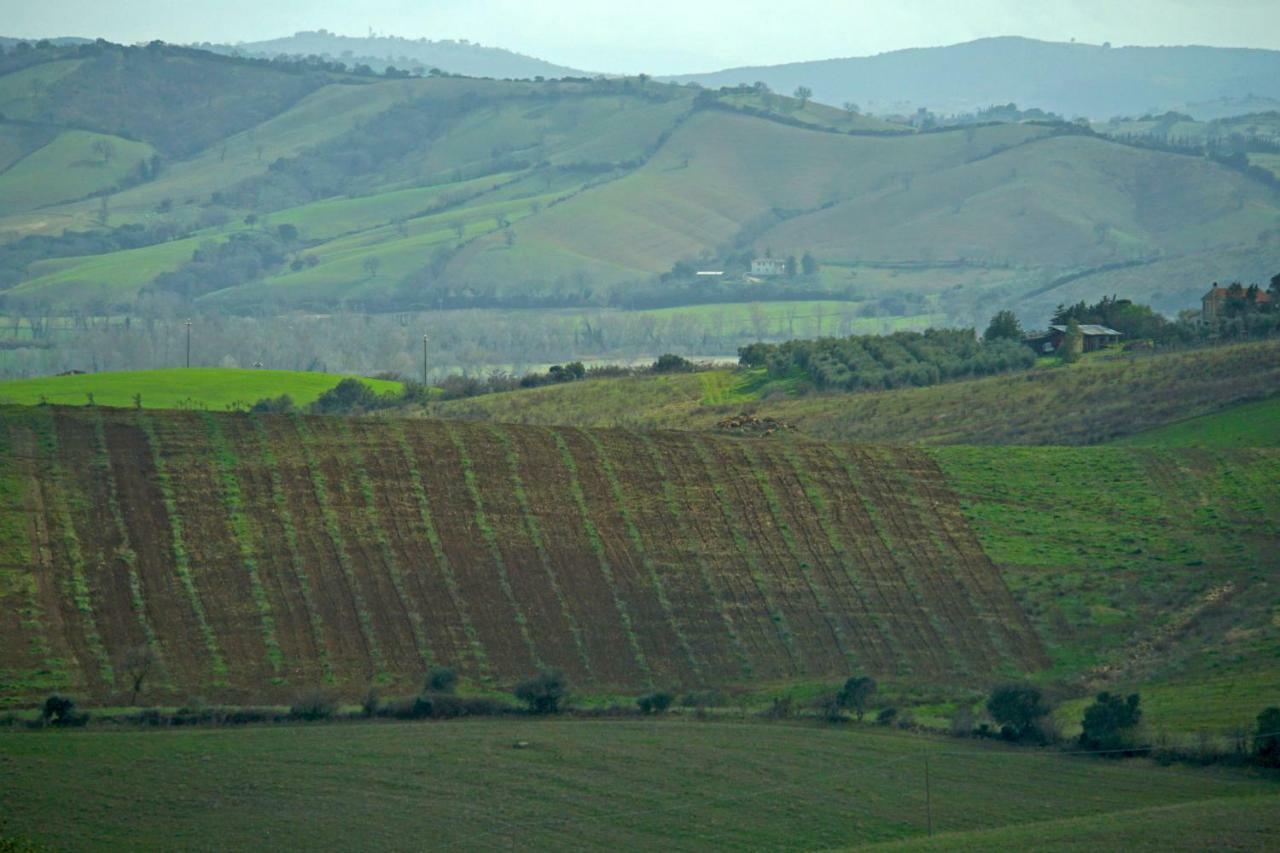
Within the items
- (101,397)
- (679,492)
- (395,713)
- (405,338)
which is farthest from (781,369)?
(405,338)

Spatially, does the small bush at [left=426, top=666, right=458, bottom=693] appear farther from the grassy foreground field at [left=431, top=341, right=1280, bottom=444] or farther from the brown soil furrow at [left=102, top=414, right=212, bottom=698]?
the grassy foreground field at [left=431, top=341, right=1280, bottom=444]

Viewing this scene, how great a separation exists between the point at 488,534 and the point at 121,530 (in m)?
9.32

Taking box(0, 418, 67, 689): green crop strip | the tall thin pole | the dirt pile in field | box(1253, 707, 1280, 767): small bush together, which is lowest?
the tall thin pole

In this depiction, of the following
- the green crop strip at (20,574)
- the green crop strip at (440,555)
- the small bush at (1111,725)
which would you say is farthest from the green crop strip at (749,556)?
the green crop strip at (20,574)

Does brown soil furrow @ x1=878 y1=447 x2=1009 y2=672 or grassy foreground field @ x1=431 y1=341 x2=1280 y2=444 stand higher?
grassy foreground field @ x1=431 y1=341 x2=1280 y2=444

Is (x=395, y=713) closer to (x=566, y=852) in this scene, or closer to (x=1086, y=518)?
(x=566, y=852)

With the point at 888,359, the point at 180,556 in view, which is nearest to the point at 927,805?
the point at 180,556

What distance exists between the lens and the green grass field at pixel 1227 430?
64312 mm

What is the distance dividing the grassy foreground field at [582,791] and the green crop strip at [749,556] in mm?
7783

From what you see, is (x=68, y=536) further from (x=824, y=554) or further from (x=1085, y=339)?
(x=1085, y=339)

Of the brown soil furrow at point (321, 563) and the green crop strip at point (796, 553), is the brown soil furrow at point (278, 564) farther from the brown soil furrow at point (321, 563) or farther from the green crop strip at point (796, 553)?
the green crop strip at point (796, 553)

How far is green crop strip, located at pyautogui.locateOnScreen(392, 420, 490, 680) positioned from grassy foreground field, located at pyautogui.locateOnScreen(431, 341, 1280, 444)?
16.6 metres

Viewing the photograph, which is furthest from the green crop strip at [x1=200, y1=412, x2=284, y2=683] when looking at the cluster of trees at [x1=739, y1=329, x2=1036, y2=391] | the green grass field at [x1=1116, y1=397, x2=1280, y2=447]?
the cluster of trees at [x1=739, y1=329, x2=1036, y2=391]

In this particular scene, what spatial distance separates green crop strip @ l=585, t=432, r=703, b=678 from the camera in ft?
147
